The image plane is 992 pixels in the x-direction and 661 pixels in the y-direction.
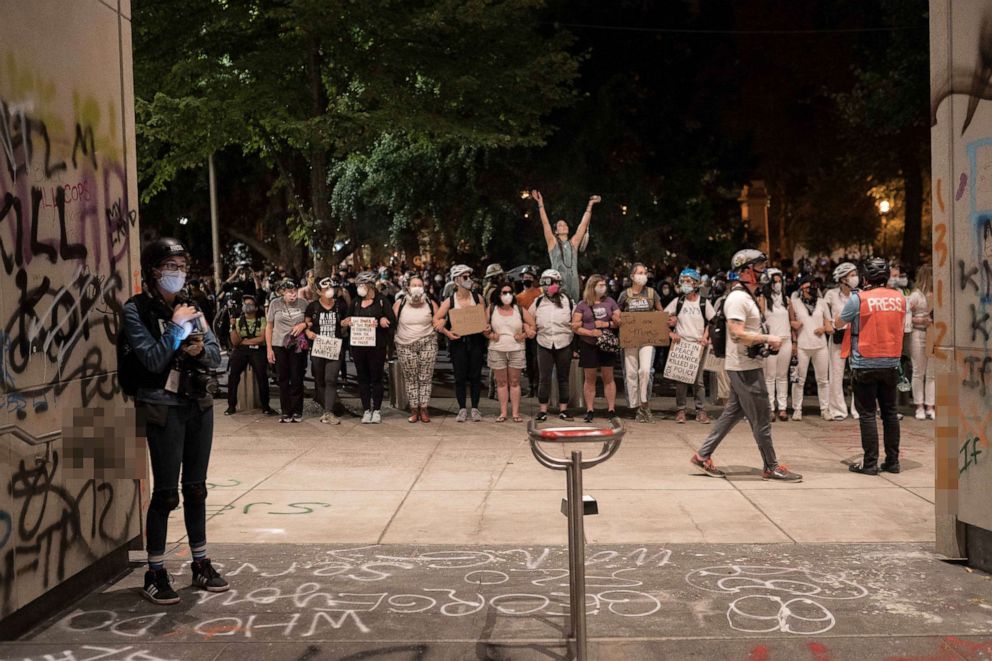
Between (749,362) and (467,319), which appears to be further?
(467,319)

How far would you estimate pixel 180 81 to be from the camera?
57.6 feet

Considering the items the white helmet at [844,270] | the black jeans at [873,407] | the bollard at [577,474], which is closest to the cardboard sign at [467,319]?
the white helmet at [844,270]

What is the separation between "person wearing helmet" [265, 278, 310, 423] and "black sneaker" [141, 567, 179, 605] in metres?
7.33

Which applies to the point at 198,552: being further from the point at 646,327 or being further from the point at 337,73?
the point at 337,73

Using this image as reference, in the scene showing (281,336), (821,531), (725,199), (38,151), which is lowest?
(821,531)

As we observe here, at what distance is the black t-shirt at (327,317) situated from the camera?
42.5 ft

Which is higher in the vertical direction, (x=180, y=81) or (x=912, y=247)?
(x=180, y=81)

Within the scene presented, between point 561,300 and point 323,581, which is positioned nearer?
point 323,581

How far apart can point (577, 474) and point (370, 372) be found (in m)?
8.69

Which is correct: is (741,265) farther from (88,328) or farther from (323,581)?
(88,328)

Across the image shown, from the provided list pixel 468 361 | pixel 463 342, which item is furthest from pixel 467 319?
pixel 468 361

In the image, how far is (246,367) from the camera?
1370 centimetres

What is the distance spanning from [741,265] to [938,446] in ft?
10.1

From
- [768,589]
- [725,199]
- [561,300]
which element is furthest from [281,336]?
[725,199]
